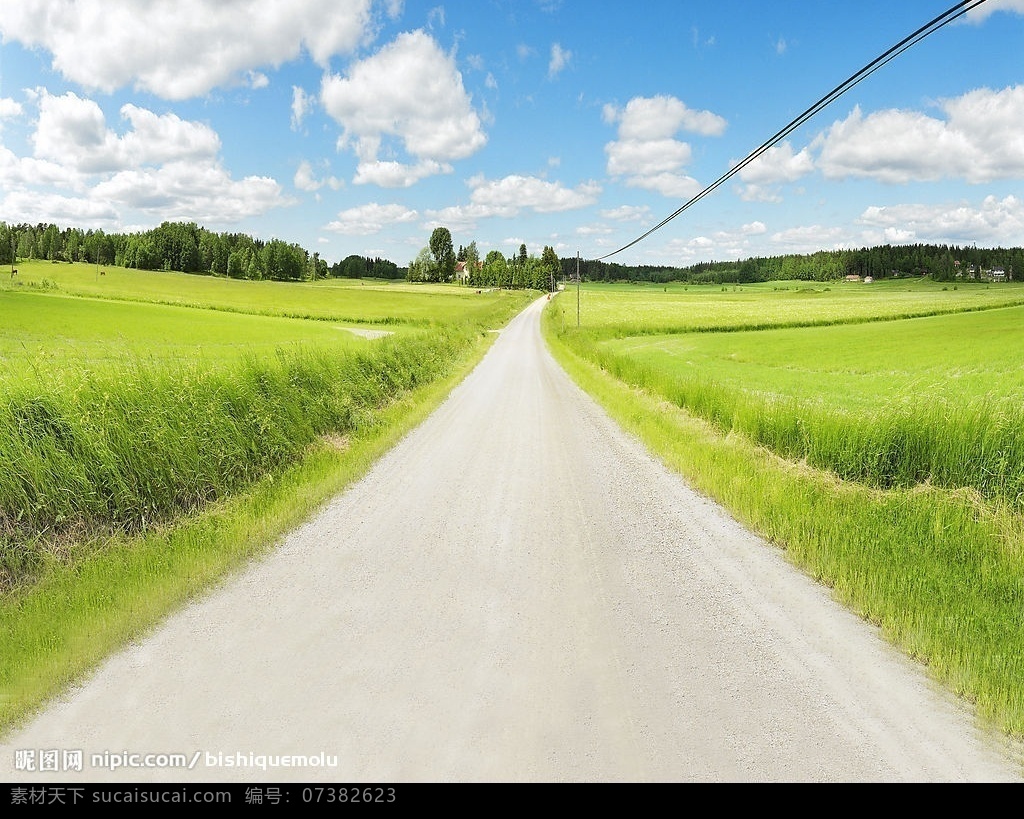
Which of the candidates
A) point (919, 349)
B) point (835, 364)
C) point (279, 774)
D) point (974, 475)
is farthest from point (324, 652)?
point (919, 349)

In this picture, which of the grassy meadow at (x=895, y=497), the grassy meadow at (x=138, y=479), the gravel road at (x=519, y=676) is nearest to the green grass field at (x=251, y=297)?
the grassy meadow at (x=895, y=497)

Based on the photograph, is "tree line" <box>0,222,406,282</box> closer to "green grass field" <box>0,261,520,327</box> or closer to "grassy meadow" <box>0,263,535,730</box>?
"green grass field" <box>0,261,520,327</box>

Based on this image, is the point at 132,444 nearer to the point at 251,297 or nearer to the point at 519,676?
the point at 519,676

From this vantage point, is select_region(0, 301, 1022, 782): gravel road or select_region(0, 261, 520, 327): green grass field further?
select_region(0, 261, 520, 327): green grass field

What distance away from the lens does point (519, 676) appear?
406 centimetres

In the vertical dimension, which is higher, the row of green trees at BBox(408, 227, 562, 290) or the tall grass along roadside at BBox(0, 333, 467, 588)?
the row of green trees at BBox(408, 227, 562, 290)

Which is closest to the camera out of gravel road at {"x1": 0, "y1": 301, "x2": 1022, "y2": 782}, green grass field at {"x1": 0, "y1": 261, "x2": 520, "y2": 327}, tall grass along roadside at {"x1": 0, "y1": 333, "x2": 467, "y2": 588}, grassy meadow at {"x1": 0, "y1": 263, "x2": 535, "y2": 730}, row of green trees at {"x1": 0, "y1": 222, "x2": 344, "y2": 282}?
gravel road at {"x1": 0, "y1": 301, "x2": 1022, "y2": 782}

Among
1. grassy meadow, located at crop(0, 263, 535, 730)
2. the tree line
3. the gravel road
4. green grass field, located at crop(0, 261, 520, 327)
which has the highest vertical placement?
the tree line

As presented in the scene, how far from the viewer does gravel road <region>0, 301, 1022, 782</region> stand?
10.7 ft

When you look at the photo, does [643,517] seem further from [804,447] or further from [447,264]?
[447,264]

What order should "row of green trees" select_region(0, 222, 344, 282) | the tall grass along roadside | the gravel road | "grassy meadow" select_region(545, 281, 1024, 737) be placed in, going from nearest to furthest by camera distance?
the gravel road, "grassy meadow" select_region(545, 281, 1024, 737), the tall grass along roadside, "row of green trees" select_region(0, 222, 344, 282)

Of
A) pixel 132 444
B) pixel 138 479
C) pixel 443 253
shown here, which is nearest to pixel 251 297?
pixel 443 253

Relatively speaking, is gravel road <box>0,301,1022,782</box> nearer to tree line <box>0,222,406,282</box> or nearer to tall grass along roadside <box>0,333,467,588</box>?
tall grass along roadside <box>0,333,467,588</box>

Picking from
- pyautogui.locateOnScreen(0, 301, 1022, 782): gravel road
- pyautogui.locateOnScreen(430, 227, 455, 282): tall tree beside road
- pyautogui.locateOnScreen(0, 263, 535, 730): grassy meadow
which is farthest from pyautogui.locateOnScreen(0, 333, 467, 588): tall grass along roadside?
pyautogui.locateOnScreen(430, 227, 455, 282): tall tree beside road
